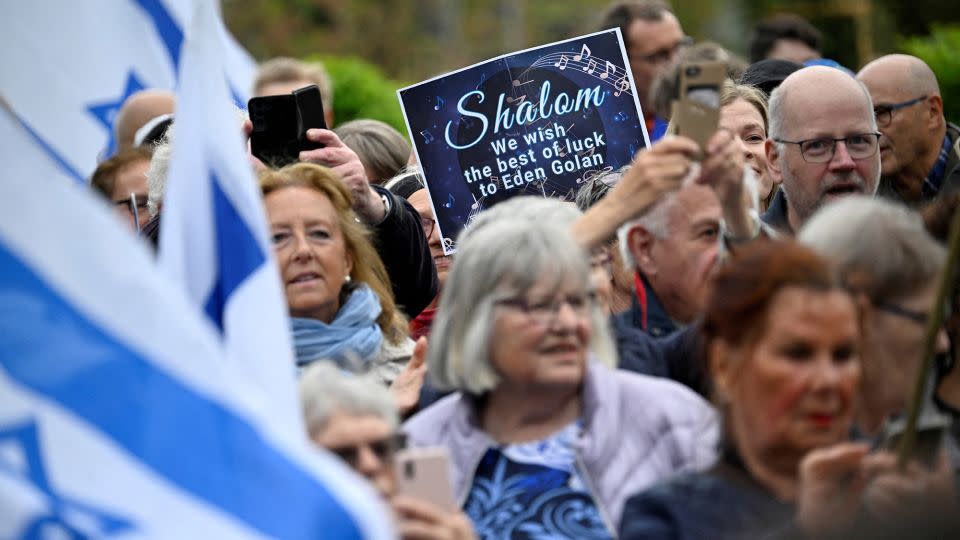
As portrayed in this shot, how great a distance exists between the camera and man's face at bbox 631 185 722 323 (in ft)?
16.3

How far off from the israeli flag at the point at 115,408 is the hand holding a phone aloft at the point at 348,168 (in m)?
2.24

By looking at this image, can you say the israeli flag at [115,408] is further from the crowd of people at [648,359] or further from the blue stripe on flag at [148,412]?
the crowd of people at [648,359]

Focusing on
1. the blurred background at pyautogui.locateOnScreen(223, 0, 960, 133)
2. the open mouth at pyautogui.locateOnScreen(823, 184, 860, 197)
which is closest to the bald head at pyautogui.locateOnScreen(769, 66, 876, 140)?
the open mouth at pyautogui.locateOnScreen(823, 184, 860, 197)

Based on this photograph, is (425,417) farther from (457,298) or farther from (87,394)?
(87,394)

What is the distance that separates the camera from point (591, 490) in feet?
13.7

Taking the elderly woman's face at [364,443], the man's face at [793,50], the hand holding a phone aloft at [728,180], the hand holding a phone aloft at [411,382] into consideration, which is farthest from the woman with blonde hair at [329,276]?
the man's face at [793,50]

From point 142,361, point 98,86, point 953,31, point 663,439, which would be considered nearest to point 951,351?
point 663,439

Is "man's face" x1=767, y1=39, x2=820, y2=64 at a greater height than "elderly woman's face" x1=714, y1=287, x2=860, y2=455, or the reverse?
"elderly woman's face" x1=714, y1=287, x2=860, y2=455

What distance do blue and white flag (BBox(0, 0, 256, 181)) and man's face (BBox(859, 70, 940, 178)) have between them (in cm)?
258

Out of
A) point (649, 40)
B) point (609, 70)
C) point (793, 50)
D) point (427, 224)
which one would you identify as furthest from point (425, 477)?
point (793, 50)

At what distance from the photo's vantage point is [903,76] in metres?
6.92

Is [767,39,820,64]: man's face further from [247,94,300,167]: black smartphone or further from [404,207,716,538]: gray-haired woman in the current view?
[404,207,716,538]: gray-haired woman

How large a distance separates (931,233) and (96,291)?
211cm

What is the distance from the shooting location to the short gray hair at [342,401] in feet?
12.8
